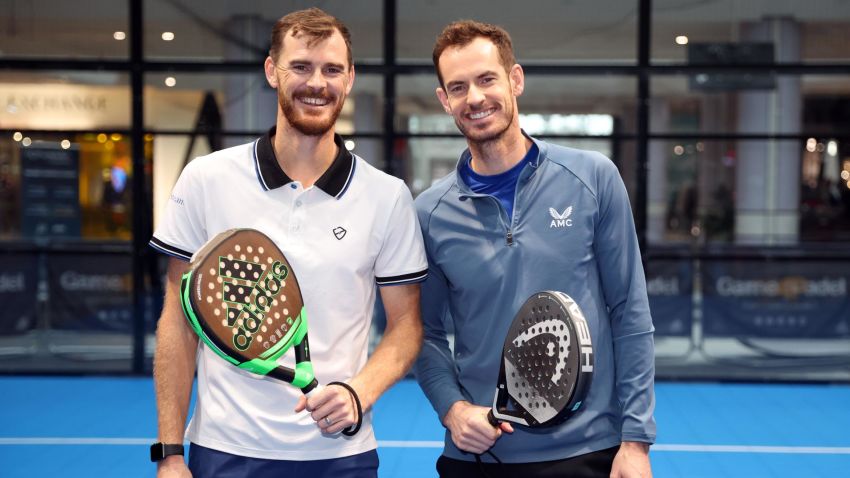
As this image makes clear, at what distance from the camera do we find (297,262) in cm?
225

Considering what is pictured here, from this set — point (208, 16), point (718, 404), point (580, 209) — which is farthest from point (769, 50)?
point (580, 209)

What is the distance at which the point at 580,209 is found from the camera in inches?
95.6

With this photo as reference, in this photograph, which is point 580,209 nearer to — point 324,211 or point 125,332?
point 324,211

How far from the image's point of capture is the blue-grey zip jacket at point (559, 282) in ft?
7.78

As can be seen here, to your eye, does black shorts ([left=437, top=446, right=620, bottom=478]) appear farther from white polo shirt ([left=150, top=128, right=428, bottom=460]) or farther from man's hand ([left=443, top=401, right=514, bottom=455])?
white polo shirt ([left=150, top=128, right=428, bottom=460])

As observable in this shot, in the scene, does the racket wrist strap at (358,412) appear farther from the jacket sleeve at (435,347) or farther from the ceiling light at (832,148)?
the ceiling light at (832,148)

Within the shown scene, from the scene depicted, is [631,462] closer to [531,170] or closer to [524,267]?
[524,267]

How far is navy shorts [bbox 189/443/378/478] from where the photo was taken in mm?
2217

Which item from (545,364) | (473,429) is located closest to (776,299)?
(473,429)

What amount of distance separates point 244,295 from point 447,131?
7759 millimetres

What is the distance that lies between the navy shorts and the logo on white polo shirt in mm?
782

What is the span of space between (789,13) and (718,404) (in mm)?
4180

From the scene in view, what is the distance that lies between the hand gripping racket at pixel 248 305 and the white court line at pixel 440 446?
4.59 meters

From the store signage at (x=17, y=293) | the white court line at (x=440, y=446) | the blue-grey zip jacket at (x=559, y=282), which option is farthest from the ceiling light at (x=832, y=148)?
the store signage at (x=17, y=293)
